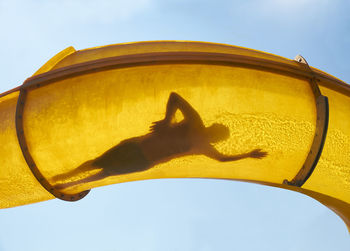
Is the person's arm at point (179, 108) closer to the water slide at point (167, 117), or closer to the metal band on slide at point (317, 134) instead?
the water slide at point (167, 117)

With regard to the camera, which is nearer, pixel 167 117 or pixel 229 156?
pixel 167 117

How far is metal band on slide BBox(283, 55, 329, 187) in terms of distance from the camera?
253cm

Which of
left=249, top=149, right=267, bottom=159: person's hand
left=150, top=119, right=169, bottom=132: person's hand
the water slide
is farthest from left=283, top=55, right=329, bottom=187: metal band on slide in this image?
left=150, top=119, right=169, bottom=132: person's hand

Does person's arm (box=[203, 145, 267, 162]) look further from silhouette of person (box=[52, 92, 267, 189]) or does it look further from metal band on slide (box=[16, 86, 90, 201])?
metal band on slide (box=[16, 86, 90, 201])

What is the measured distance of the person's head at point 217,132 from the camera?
2.63m

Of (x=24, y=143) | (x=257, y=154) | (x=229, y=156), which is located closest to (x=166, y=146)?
(x=229, y=156)

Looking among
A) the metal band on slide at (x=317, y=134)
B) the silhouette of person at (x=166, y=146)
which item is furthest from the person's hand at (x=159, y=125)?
the metal band on slide at (x=317, y=134)

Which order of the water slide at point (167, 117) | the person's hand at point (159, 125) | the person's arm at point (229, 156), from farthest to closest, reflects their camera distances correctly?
1. the person's arm at point (229, 156)
2. the person's hand at point (159, 125)
3. the water slide at point (167, 117)

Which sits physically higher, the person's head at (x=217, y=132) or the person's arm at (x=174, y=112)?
the person's arm at (x=174, y=112)

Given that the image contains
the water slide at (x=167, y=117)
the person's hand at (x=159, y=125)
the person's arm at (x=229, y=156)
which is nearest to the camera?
the water slide at (x=167, y=117)

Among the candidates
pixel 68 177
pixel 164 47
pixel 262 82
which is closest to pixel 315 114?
pixel 262 82

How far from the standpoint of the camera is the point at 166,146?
269 centimetres

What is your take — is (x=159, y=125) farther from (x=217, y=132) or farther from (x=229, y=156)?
(x=229, y=156)

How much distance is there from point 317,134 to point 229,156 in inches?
27.1
